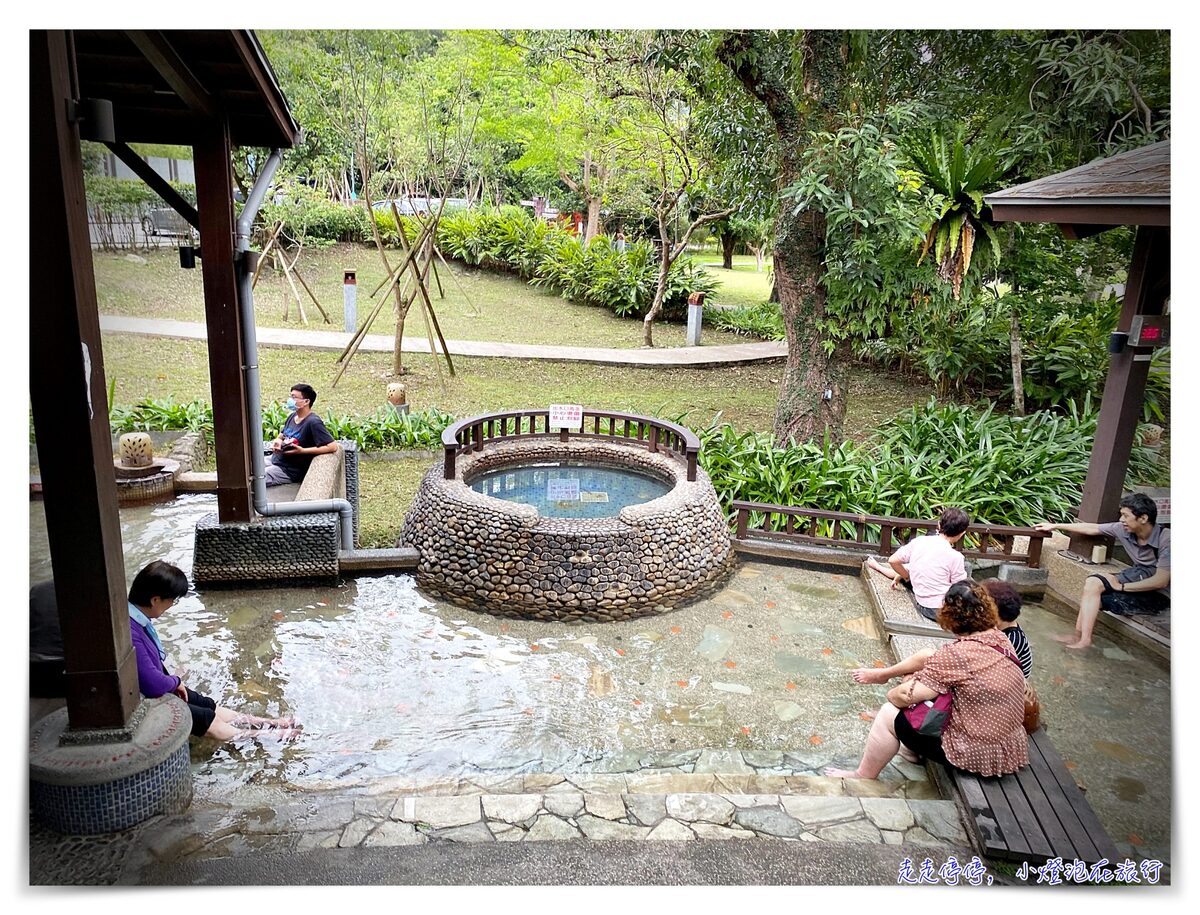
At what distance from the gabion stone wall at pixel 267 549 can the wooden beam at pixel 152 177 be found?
1.92 m

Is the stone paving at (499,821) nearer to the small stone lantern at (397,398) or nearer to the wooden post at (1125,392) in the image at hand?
the wooden post at (1125,392)

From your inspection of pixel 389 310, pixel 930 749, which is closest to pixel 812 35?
pixel 930 749

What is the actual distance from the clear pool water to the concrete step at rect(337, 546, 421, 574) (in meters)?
0.88

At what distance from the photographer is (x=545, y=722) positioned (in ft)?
13.5

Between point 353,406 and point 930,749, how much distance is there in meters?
8.00

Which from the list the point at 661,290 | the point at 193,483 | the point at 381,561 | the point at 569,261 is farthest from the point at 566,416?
the point at 569,261

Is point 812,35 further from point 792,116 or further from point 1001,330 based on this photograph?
point 1001,330

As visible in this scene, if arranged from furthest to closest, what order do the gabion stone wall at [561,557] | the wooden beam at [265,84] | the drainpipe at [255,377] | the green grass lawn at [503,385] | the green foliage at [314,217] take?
the green foliage at [314,217]
the green grass lawn at [503,385]
the gabion stone wall at [561,557]
the drainpipe at [255,377]
the wooden beam at [265,84]

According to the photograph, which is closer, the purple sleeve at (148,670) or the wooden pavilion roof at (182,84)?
the purple sleeve at (148,670)

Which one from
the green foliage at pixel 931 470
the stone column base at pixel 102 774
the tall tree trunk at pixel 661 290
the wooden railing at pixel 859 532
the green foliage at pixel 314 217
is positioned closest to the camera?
the stone column base at pixel 102 774

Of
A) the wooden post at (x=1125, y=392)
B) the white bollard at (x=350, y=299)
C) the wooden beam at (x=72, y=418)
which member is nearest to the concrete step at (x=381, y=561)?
the wooden beam at (x=72, y=418)

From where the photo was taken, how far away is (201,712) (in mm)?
3656

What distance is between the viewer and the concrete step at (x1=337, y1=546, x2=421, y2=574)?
5.68 m

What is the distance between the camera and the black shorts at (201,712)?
3656mm
